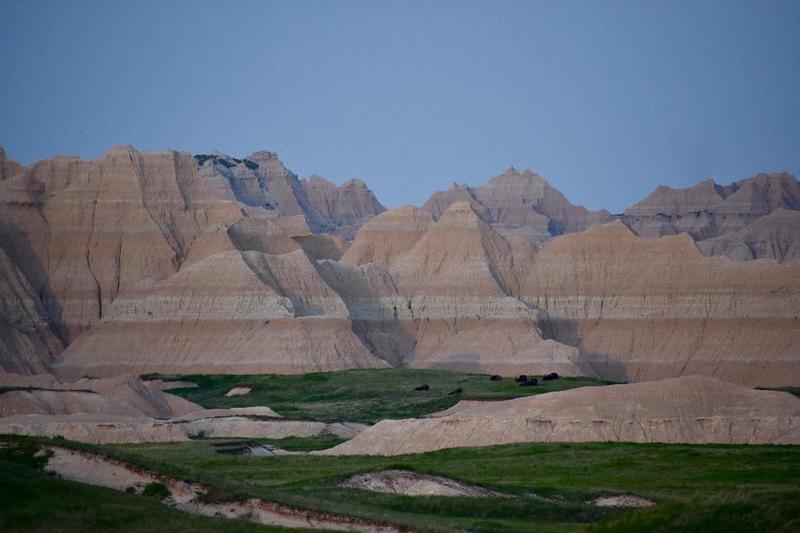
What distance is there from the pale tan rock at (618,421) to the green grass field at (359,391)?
74.2 feet

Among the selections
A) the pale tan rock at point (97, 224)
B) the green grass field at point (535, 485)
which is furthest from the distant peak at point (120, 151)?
the green grass field at point (535, 485)

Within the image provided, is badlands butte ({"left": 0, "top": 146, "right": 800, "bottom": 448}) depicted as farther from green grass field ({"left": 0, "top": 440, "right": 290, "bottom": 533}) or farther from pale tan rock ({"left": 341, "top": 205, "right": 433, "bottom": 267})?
green grass field ({"left": 0, "top": 440, "right": 290, "bottom": 533})

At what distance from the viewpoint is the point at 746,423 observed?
64.0 meters

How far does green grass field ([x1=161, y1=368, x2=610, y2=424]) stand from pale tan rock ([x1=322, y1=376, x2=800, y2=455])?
22612 mm

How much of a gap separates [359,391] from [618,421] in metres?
48.8

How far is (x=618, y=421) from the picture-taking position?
64.2 m

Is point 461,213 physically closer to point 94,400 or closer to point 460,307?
point 460,307

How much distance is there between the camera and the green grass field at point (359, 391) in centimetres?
9619

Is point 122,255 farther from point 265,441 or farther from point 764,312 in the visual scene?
point 265,441

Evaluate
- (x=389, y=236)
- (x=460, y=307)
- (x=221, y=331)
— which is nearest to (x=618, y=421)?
(x=221, y=331)

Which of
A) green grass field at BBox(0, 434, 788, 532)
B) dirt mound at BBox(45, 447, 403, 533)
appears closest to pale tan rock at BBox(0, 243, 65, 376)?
green grass field at BBox(0, 434, 788, 532)

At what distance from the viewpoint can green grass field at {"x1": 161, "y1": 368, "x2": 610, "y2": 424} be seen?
3787 inches

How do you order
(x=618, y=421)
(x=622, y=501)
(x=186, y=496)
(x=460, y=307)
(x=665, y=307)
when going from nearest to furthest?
(x=186, y=496)
(x=622, y=501)
(x=618, y=421)
(x=665, y=307)
(x=460, y=307)

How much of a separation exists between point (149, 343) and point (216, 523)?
103300 mm
